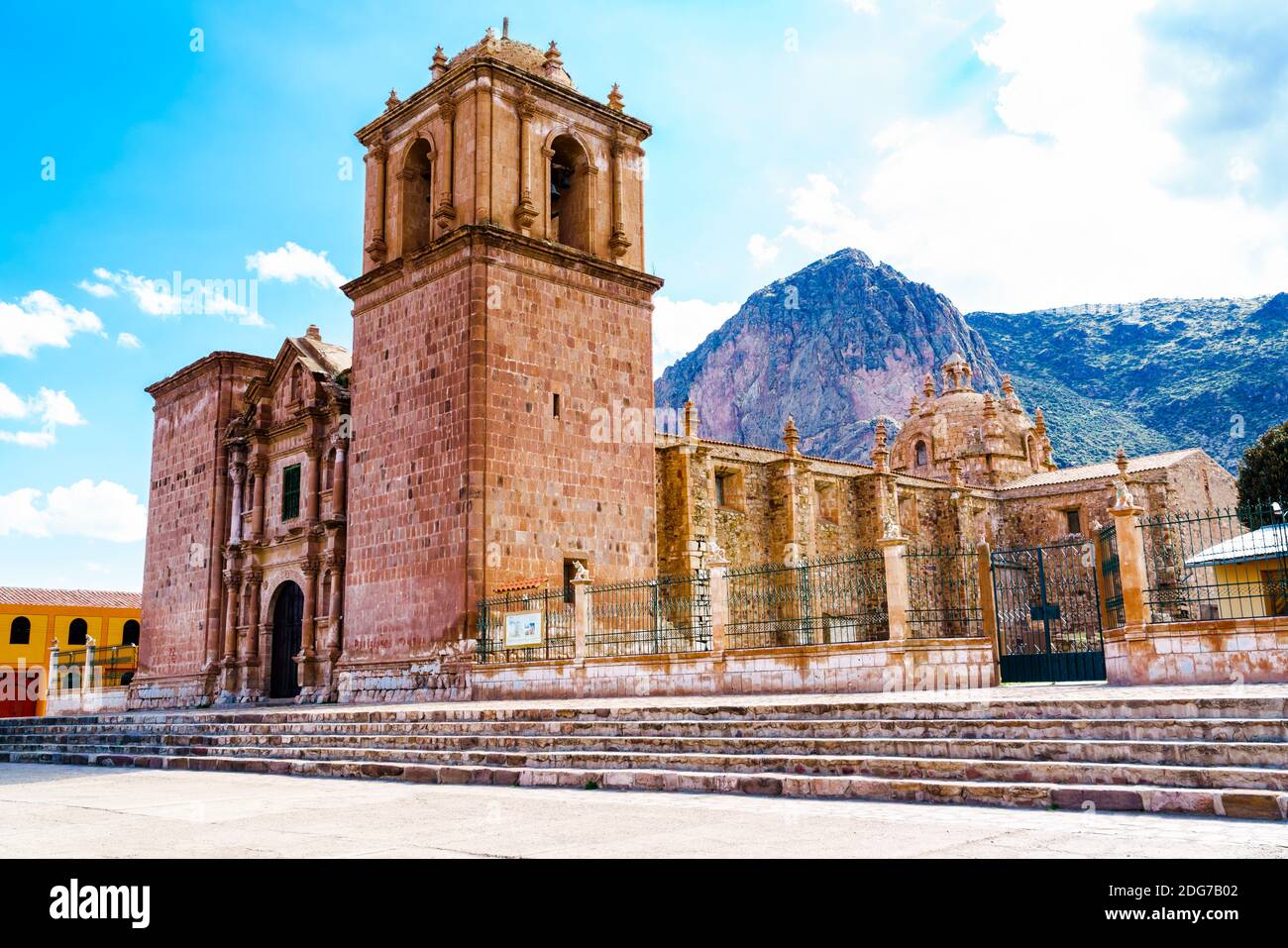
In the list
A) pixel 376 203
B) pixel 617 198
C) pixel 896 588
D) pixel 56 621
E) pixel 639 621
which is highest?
pixel 376 203

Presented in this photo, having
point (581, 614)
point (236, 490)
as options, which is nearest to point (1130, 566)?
point (581, 614)

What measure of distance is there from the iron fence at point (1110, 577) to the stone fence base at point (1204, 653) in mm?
1945

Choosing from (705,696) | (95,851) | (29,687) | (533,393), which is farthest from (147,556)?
(95,851)

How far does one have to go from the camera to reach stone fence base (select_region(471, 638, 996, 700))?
41.1 feet

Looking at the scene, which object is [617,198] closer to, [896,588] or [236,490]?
[236,490]

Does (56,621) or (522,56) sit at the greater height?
(522,56)

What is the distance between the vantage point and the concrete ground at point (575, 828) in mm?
5203

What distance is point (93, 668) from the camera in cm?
3316

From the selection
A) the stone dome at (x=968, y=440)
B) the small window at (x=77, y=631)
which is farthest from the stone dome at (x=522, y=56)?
the small window at (x=77, y=631)

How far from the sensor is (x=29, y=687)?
99.7 feet

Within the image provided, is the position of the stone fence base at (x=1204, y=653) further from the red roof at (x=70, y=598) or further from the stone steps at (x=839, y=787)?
the red roof at (x=70, y=598)

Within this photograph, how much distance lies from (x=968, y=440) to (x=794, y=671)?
3045 cm
